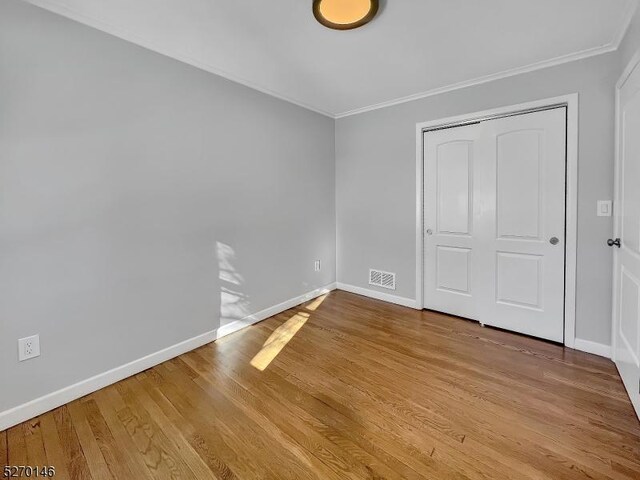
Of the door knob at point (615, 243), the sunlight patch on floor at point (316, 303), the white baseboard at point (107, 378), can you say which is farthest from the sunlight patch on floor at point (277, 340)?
the door knob at point (615, 243)

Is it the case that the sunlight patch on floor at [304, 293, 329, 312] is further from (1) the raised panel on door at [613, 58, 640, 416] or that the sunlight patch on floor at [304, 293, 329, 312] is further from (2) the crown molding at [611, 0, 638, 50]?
(2) the crown molding at [611, 0, 638, 50]

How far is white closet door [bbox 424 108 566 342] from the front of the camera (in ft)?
8.50

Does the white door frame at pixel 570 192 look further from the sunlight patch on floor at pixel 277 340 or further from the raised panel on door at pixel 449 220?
the sunlight patch on floor at pixel 277 340

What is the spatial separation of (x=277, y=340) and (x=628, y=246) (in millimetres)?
2608

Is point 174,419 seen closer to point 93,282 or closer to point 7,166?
point 93,282

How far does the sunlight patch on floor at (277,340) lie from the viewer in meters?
2.40

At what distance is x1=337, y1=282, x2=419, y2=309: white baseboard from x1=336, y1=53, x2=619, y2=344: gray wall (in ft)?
0.19

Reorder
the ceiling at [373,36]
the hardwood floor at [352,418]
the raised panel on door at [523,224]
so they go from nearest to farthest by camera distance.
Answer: the hardwood floor at [352,418] → the ceiling at [373,36] → the raised panel on door at [523,224]

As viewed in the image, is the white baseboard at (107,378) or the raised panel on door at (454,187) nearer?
the white baseboard at (107,378)

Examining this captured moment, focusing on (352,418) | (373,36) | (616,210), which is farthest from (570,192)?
(352,418)

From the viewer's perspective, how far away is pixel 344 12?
1.89 m

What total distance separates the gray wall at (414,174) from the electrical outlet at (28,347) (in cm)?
309

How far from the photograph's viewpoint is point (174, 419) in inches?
69.4

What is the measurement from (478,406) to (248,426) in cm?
136
